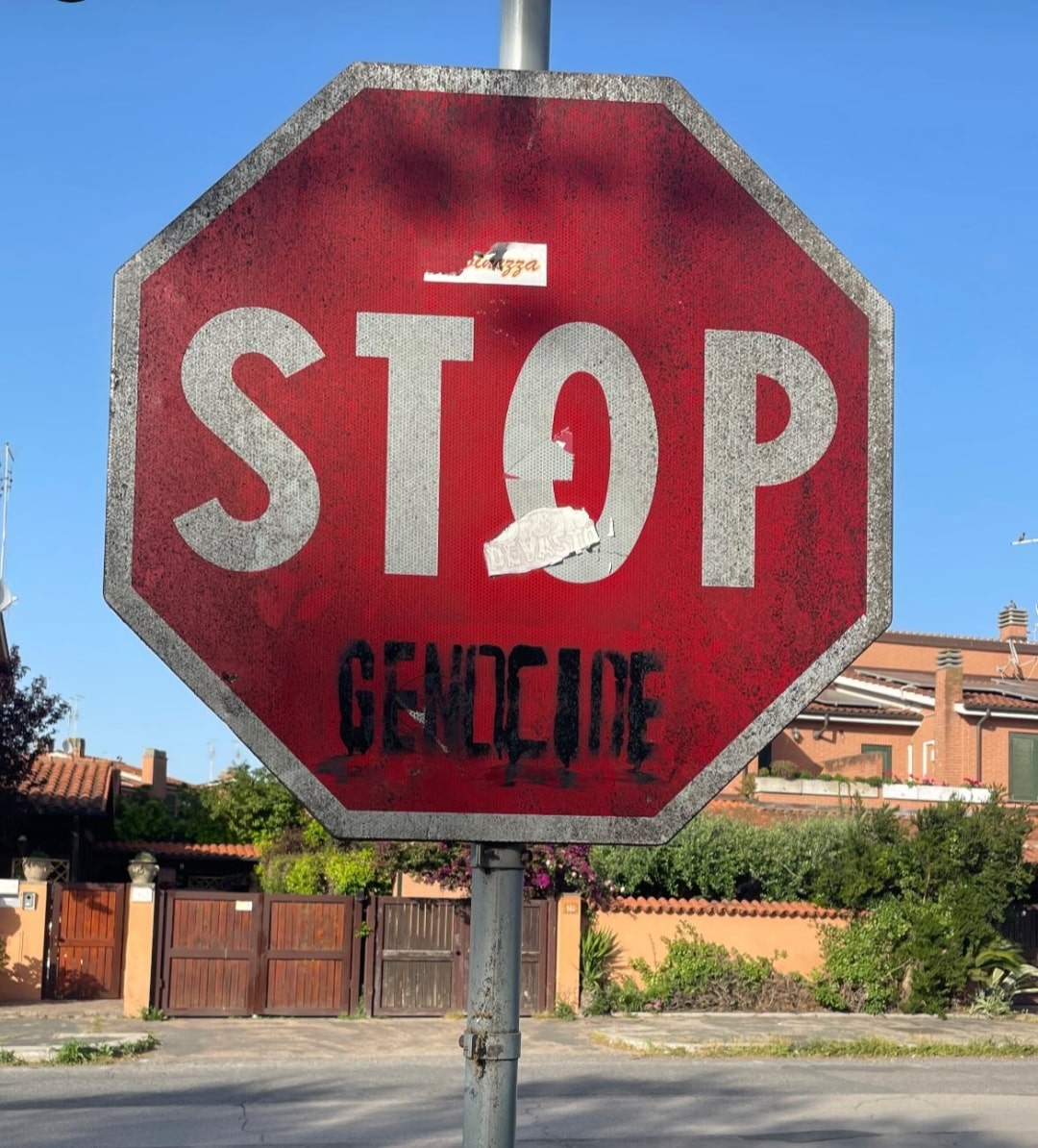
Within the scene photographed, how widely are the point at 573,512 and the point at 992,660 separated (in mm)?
61755

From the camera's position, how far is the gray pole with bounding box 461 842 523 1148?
1690mm

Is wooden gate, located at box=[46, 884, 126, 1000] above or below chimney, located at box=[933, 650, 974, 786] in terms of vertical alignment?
below

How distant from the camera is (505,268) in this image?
1751 mm

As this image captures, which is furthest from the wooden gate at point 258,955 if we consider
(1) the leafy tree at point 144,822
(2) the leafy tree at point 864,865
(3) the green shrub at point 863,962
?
(1) the leafy tree at point 144,822

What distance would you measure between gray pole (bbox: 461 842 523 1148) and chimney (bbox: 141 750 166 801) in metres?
46.8

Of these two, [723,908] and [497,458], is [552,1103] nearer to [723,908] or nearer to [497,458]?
[723,908]

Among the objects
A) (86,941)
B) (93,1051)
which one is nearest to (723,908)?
(86,941)

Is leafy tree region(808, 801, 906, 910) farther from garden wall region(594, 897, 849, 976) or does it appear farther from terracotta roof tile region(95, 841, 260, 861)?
terracotta roof tile region(95, 841, 260, 861)

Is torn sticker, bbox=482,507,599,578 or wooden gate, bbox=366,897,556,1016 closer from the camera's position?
torn sticker, bbox=482,507,599,578

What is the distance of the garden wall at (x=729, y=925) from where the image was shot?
24625mm

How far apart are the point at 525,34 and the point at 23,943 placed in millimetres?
24268

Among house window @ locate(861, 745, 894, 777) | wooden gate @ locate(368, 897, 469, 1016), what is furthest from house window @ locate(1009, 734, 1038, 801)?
wooden gate @ locate(368, 897, 469, 1016)

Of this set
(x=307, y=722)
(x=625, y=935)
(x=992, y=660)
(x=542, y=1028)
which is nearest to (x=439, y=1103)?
(x=542, y=1028)

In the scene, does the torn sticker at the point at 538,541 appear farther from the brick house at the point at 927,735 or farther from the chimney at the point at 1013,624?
the chimney at the point at 1013,624
